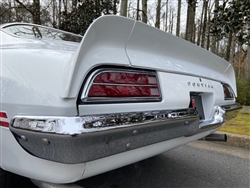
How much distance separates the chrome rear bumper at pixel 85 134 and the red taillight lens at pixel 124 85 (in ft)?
0.41

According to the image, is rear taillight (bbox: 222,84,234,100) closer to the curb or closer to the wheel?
the curb

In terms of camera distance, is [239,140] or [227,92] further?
[239,140]

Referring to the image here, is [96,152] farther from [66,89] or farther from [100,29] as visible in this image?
[100,29]

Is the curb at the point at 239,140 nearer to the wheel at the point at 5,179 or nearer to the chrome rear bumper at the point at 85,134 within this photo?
the chrome rear bumper at the point at 85,134

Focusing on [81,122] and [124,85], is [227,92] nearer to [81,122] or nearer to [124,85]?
[124,85]

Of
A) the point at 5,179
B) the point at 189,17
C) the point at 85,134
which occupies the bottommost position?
the point at 5,179

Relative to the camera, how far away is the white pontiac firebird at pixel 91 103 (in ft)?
3.27

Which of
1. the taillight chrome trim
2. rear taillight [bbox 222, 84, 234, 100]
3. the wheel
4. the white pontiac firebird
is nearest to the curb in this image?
rear taillight [bbox 222, 84, 234, 100]

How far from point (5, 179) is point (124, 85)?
107 centimetres

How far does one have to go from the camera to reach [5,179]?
1490 mm

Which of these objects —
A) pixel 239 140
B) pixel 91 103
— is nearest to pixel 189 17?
pixel 239 140

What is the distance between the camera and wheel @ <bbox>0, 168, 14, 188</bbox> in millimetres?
1461

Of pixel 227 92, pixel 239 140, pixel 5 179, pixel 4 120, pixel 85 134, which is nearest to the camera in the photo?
pixel 85 134

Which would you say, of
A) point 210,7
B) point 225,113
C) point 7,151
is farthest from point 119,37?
point 210,7
